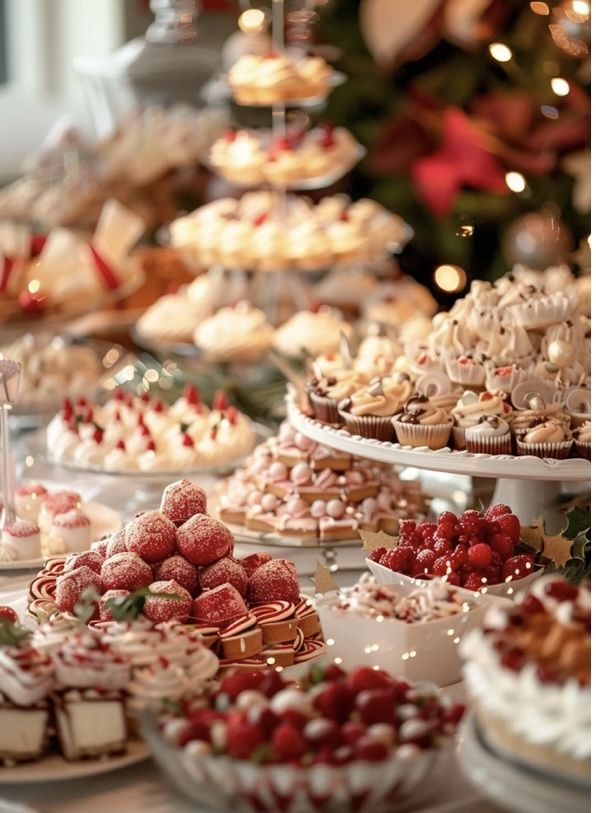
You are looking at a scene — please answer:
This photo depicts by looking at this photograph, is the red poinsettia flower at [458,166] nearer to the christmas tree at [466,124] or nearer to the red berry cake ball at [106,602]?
the christmas tree at [466,124]

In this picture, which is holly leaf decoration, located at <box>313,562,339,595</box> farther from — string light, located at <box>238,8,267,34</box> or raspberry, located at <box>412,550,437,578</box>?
string light, located at <box>238,8,267,34</box>

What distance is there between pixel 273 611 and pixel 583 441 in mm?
600

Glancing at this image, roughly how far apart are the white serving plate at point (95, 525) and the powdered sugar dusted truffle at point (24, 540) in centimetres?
2

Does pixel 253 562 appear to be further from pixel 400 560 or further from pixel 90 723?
pixel 90 723

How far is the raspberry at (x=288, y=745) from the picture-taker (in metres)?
1.29

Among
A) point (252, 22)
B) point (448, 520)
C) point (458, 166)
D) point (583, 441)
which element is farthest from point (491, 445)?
point (458, 166)

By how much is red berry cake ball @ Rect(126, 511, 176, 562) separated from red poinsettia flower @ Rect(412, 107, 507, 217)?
3.20 m

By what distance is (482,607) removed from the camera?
1.73 meters

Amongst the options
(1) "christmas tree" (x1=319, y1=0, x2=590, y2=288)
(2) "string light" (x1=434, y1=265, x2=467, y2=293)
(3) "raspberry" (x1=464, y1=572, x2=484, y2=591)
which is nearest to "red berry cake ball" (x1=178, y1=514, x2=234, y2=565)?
(3) "raspberry" (x1=464, y1=572, x2=484, y2=591)

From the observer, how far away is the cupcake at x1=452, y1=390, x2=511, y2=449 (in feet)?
7.16

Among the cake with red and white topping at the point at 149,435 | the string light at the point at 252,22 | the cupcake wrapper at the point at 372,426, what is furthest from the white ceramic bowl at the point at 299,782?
the string light at the point at 252,22

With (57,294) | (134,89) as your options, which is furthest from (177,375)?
(134,89)

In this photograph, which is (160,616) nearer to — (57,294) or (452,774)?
(452,774)

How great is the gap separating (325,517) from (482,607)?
0.72 m
